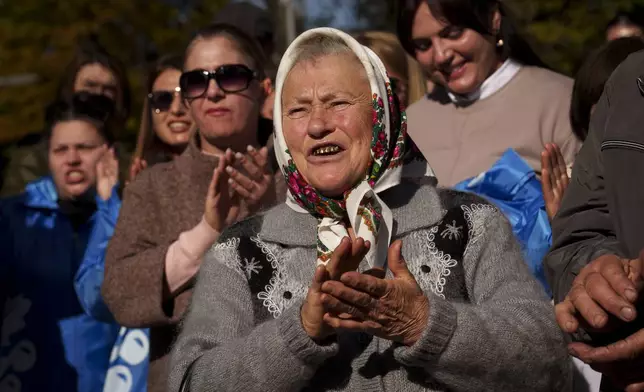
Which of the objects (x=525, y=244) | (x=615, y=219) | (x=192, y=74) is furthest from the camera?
(x=192, y=74)

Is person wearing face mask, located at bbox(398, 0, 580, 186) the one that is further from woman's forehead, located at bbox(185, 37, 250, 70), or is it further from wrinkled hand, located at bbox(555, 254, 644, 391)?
wrinkled hand, located at bbox(555, 254, 644, 391)

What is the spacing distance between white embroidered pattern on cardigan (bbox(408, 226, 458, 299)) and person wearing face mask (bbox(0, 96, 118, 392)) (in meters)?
3.23

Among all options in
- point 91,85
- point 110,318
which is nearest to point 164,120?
point 91,85

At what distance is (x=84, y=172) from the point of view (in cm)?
706

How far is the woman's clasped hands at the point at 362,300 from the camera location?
134 inches

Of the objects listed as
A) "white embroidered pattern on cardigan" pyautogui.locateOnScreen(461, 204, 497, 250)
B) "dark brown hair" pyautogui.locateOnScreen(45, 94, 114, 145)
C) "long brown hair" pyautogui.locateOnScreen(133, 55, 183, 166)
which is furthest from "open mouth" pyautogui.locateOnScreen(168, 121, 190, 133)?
"white embroidered pattern on cardigan" pyautogui.locateOnScreen(461, 204, 497, 250)

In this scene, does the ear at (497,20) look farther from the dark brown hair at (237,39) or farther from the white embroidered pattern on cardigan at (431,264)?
the white embroidered pattern on cardigan at (431,264)

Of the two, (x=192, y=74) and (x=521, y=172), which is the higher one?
(x=192, y=74)

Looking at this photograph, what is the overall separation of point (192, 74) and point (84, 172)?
1.75 m

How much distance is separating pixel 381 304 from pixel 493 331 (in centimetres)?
38

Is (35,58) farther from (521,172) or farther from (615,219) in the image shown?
(615,219)

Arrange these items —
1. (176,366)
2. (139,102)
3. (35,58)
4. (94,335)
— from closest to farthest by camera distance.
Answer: (176,366) < (94,335) < (139,102) < (35,58)

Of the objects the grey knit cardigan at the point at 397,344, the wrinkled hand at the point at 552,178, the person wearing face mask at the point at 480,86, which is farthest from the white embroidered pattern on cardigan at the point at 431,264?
the person wearing face mask at the point at 480,86

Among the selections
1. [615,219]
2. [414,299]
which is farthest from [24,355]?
[615,219]
